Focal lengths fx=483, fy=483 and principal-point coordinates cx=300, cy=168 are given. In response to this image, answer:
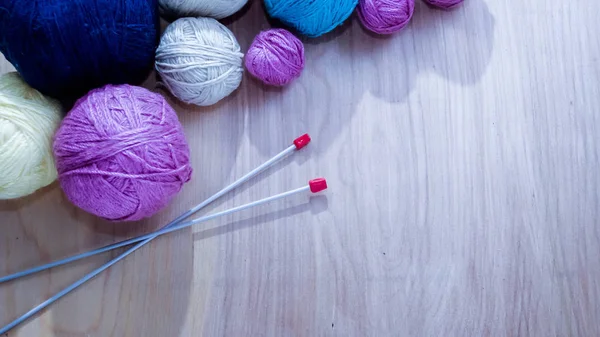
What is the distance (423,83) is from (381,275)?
1.11 feet

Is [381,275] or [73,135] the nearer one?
[73,135]

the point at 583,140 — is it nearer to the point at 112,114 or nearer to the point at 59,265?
the point at 112,114

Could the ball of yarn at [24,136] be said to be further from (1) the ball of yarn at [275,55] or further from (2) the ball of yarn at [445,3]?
(2) the ball of yarn at [445,3]

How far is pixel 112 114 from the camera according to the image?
66cm

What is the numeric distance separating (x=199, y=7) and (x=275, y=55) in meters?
0.13

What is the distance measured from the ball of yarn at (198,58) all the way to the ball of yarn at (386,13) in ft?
0.72

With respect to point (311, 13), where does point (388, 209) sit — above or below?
below

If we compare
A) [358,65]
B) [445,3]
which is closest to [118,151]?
[358,65]

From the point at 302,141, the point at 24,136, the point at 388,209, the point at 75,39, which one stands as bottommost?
the point at 388,209

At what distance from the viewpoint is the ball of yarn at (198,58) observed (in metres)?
0.72

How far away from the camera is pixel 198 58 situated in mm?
717

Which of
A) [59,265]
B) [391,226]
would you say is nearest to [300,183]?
[391,226]

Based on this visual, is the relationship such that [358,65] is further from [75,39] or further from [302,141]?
[75,39]

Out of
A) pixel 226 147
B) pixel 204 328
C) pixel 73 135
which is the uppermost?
pixel 73 135
